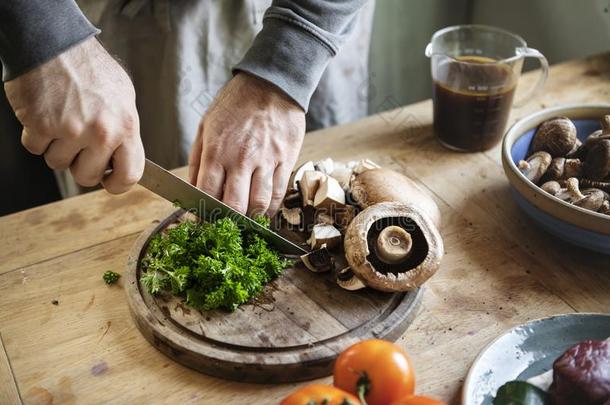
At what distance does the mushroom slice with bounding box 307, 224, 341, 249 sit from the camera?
4.02 ft

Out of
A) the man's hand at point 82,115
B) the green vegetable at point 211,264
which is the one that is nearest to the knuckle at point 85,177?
the man's hand at point 82,115

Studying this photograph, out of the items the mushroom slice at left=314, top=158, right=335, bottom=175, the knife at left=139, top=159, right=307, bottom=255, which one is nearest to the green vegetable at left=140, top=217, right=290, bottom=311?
the knife at left=139, top=159, right=307, bottom=255

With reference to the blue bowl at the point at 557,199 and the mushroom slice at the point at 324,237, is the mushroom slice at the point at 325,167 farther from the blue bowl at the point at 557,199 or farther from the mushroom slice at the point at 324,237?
the blue bowl at the point at 557,199

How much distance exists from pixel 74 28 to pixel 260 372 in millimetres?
676

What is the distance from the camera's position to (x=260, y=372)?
1.03 metres

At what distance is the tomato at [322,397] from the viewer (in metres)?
0.83

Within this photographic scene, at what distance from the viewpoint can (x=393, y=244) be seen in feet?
3.67

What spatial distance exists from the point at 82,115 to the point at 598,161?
1020 millimetres

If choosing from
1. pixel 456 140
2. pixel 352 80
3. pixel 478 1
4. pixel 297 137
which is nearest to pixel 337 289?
pixel 297 137

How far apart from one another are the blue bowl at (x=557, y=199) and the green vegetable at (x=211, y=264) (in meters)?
0.51

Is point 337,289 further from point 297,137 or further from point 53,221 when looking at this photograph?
point 53,221

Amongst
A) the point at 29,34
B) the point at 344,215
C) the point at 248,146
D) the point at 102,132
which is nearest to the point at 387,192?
the point at 344,215

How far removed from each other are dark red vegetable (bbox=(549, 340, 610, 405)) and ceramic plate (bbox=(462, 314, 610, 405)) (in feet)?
0.24

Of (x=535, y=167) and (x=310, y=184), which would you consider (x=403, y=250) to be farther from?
(x=535, y=167)
